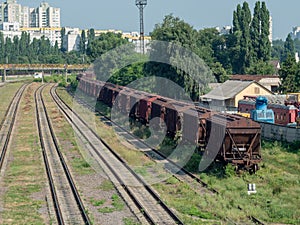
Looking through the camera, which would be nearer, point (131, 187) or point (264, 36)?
point (131, 187)

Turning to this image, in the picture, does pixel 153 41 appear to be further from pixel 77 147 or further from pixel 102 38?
pixel 102 38

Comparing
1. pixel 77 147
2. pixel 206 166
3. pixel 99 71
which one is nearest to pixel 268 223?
pixel 206 166

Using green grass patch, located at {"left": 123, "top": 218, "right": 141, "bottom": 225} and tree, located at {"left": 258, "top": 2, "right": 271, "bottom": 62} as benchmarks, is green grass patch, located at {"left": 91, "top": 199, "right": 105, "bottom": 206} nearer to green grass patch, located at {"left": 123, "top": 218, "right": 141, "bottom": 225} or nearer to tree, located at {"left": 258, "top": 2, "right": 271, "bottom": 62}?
green grass patch, located at {"left": 123, "top": 218, "right": 141, "bottom": 225}

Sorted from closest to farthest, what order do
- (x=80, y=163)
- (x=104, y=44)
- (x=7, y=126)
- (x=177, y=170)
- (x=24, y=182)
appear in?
(x=24, y=182) < (x=177, y=170) < (x=80, y=163) < (x=7, y=126) < (x=104, y=44)

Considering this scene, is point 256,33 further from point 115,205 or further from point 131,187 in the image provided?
point 115,205

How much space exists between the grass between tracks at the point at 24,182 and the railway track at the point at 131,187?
280 cm

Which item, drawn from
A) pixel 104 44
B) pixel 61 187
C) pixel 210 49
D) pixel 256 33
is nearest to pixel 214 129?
pixel 61 187

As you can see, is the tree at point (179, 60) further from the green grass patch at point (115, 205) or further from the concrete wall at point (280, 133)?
the green grass patch at point (115, 205)

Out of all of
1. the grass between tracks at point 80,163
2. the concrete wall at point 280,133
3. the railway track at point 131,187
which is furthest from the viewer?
the concrete wall at point 280,133

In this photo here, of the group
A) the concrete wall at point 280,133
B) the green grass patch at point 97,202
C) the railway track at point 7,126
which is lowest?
the green grass patch at point 97,202

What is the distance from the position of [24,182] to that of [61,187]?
6.10 feet

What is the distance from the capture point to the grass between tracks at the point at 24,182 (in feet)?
55.6

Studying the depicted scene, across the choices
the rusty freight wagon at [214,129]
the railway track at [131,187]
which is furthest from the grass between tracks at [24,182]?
the rusty freight wagon at [214,129]

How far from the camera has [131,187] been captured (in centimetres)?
2033
